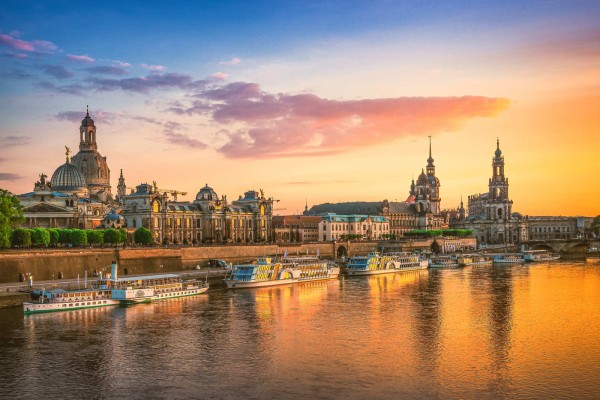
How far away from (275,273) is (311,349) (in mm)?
32545

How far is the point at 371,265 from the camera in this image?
81875 mm

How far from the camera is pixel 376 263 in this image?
272 feet

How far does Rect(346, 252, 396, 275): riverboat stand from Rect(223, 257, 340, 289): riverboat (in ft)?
15.8

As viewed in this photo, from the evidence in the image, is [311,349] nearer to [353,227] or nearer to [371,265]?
[371,265]

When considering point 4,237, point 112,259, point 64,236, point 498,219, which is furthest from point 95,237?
point 498,219

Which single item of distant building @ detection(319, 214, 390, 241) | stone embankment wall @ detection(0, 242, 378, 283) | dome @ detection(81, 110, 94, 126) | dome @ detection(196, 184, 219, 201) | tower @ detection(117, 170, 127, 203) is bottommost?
stone embankment wall @ detection(0, 242, 378, 283)

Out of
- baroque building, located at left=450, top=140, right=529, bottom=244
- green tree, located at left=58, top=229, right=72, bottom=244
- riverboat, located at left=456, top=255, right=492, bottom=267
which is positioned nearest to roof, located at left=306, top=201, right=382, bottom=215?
baroque building, located at left=450, top=140, right=529, bottom=244

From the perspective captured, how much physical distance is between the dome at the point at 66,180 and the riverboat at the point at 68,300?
6255 cm

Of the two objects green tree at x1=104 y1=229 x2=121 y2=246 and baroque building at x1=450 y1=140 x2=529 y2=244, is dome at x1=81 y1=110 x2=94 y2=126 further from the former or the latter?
baroque building at x1=450 y1=140 x2=529 y2=244

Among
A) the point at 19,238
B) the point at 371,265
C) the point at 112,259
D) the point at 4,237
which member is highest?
the point at 4,237

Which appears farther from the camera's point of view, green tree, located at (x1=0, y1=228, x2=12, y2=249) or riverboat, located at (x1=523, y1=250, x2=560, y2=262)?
riverboat, located at (x1=523, y1=250, x2=560, y2=262)

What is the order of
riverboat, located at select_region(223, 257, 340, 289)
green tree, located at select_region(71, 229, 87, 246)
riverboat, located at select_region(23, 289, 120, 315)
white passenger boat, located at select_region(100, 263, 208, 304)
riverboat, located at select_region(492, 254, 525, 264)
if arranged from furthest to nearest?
Answer: riverboat, located at select_region(492, 254, 525, 264) → green tree, located at select_region(71, 229, 87, 246) → riverboat, located at select_region(223, 257, 340, 289) → white passenger boat, located at select_region(100, 263, 208, 304) → riverboat, located at select_region(23, 289, 120, 315)

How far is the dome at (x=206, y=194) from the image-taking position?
347 ft

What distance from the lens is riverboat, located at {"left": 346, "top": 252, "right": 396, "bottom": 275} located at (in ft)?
266
